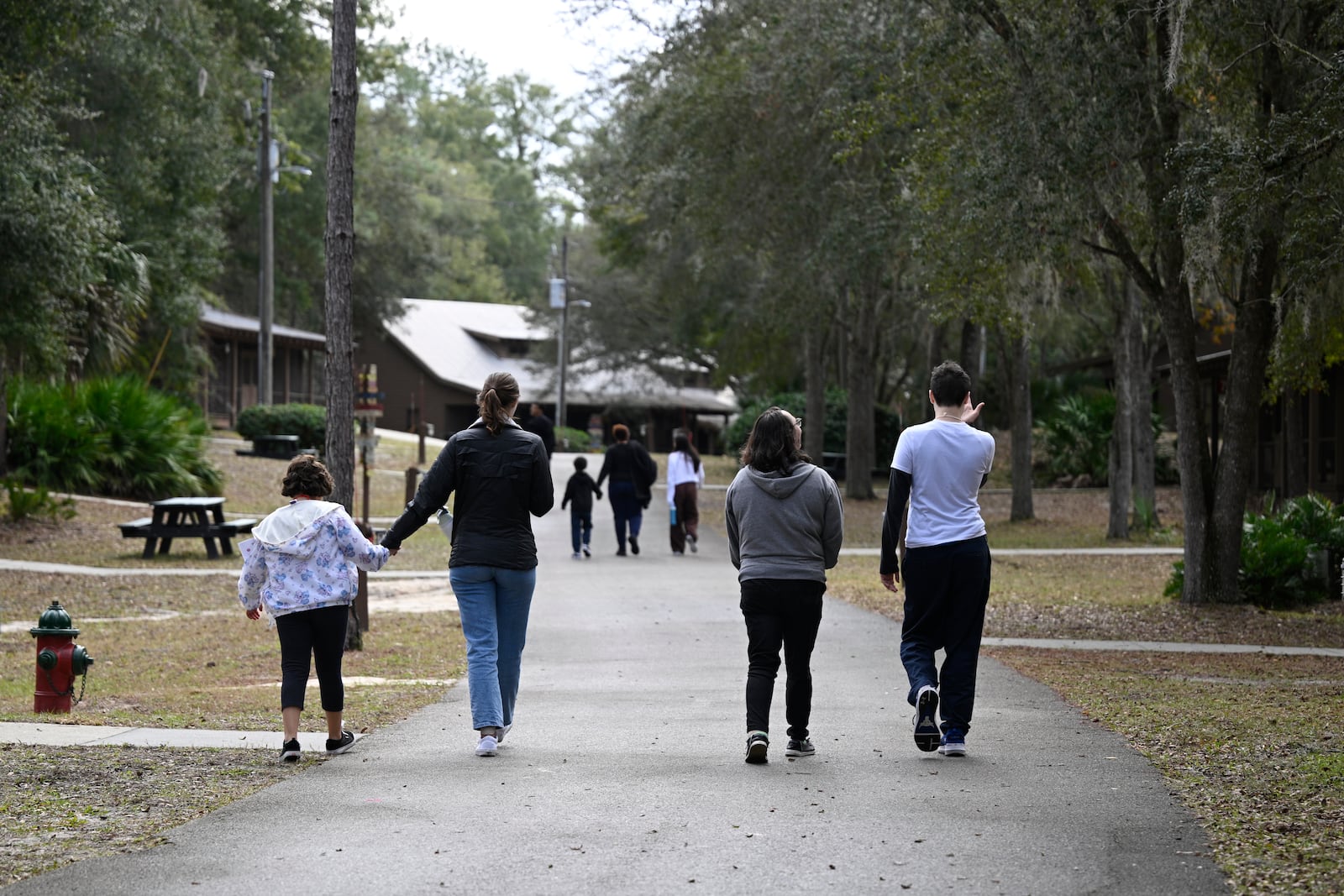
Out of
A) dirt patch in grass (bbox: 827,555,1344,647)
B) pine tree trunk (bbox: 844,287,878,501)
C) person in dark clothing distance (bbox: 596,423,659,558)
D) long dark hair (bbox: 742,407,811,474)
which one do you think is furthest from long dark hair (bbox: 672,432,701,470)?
long dark hair (bbox: 742,407,811,474)

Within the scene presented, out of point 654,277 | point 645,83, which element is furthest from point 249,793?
point 654,277

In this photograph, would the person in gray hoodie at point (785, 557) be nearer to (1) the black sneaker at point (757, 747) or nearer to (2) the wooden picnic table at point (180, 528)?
(1) the black sneaker at point (757, 747)

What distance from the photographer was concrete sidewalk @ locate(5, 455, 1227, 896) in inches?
216

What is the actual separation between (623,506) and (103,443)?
11262 mm

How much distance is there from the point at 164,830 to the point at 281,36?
131 feet

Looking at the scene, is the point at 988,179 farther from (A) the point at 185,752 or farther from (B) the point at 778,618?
(A) the point at 185,752

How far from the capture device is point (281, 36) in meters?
43.1

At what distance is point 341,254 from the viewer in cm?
1267

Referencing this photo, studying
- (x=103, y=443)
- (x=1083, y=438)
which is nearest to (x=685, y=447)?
(x=103, y=443)

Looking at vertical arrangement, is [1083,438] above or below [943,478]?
above

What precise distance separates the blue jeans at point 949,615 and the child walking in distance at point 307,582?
2695 mm

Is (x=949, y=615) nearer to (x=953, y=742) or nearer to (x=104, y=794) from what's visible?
(x=953, y=742)

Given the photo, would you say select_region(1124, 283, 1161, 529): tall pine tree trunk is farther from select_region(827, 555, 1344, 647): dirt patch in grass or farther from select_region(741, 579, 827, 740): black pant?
select_region(741, 579, 827, 740): black pant

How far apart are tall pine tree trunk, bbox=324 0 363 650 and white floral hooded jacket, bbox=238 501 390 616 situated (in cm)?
451
